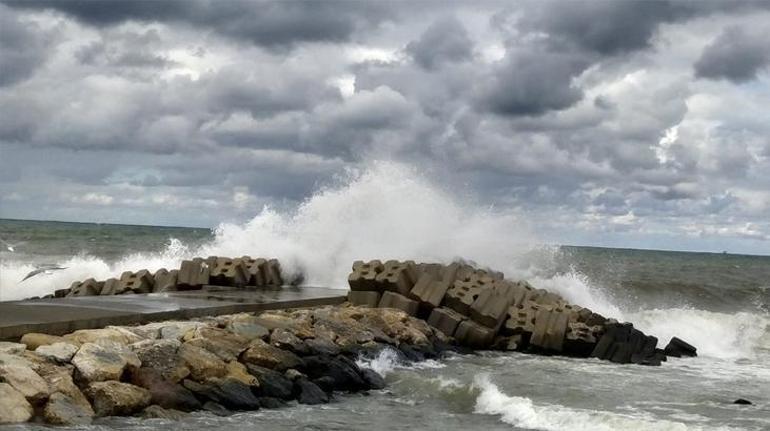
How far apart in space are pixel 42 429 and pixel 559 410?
5.39 metres

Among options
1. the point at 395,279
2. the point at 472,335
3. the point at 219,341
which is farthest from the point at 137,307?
the point at 472,335

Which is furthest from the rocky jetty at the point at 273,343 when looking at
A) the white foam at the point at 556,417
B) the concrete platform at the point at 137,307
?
the white foam at the point at 556,417

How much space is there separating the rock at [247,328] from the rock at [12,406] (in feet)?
10.9

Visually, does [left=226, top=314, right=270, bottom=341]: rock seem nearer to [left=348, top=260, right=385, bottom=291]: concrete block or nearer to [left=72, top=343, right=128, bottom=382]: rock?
[left=72, top=343, right=128, bottom=382]: rock

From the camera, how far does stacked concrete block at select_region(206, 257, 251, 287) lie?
1612cm

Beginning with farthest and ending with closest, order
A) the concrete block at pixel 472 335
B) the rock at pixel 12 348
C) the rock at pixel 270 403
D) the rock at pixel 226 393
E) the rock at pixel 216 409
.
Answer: the concrete block at pixel 472 335
the rock at pixel 270 403
the rock at pixel 226 393
the rock at pixel 216 409
the rock at pixel 12 348

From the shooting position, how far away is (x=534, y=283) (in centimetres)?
2002

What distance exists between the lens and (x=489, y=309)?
14703mm

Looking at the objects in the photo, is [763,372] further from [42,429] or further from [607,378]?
[42,429]

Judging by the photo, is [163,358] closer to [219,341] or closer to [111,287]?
[219,341]

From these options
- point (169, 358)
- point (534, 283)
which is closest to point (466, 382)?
point (169, 358)

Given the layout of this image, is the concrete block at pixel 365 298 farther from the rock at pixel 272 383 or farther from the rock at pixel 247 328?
the rock at pixel 272 383

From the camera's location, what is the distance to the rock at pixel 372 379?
10.6 m

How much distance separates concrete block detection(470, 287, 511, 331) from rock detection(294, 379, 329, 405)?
539 centimetres
